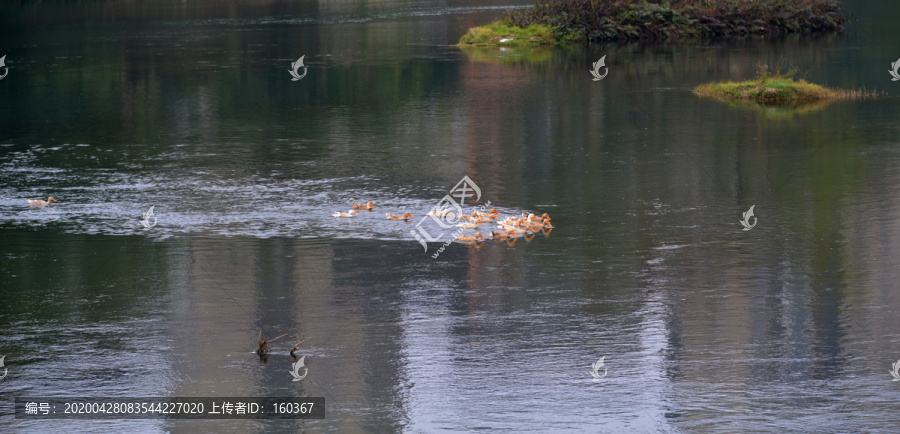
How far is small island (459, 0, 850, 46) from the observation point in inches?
1823

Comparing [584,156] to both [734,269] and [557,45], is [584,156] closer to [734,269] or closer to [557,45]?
[734,269]

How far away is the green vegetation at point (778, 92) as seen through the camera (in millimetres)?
28047

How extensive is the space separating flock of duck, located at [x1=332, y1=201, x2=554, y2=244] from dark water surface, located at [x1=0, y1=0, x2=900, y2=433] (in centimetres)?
38

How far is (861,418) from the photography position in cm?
875

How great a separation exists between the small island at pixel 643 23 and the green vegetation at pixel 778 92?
17670mm

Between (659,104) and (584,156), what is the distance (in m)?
7.46

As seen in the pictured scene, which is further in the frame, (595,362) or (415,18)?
A: (415,18)

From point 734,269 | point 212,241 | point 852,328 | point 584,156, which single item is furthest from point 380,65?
point 852,328

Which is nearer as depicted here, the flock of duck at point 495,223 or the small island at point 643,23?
the flock of duck at point 495,223

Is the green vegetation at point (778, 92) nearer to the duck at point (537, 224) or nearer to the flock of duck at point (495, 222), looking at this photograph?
the flock of duck at point (495, 222)

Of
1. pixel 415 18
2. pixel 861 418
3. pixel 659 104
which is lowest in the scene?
pixel 861 418

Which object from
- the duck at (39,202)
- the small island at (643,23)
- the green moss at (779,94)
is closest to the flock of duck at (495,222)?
the duck at (39,202)

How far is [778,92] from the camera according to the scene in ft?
92.0

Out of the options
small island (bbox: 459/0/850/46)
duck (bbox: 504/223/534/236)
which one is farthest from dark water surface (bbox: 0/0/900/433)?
small island (bbox: 459/0/850/46)
